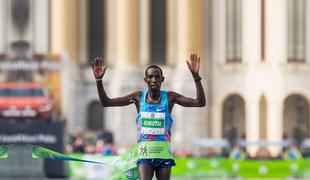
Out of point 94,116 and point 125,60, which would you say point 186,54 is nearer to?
point 125,60

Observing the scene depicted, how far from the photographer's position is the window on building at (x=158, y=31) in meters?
64.6

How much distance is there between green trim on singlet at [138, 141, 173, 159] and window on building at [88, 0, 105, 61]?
173ft

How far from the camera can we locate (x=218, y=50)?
208 ft

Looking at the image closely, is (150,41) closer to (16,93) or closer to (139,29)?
(139,29)

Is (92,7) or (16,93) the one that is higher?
(92,7)

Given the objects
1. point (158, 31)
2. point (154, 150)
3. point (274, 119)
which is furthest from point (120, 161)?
point (158, 31)

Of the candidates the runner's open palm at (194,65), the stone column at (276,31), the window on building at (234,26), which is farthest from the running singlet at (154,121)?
the window on building at (234,26)

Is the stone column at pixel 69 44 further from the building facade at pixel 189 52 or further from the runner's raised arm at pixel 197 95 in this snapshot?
the runner's raised arm at pixel 197 95

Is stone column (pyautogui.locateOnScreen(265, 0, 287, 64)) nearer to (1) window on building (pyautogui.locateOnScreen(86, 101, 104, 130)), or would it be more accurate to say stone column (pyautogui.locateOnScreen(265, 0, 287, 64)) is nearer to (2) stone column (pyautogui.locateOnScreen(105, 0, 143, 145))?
(2) stone column (pyautogui.locateOnScreen(105, 0, 143, 145))

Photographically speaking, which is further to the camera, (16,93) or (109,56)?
(109,56)

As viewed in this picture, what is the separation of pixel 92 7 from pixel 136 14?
10.1ft

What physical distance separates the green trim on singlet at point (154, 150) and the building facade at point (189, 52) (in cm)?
4747

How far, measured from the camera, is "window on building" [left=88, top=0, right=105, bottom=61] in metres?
65.1

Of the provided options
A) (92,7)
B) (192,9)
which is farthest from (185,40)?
(92,7)
